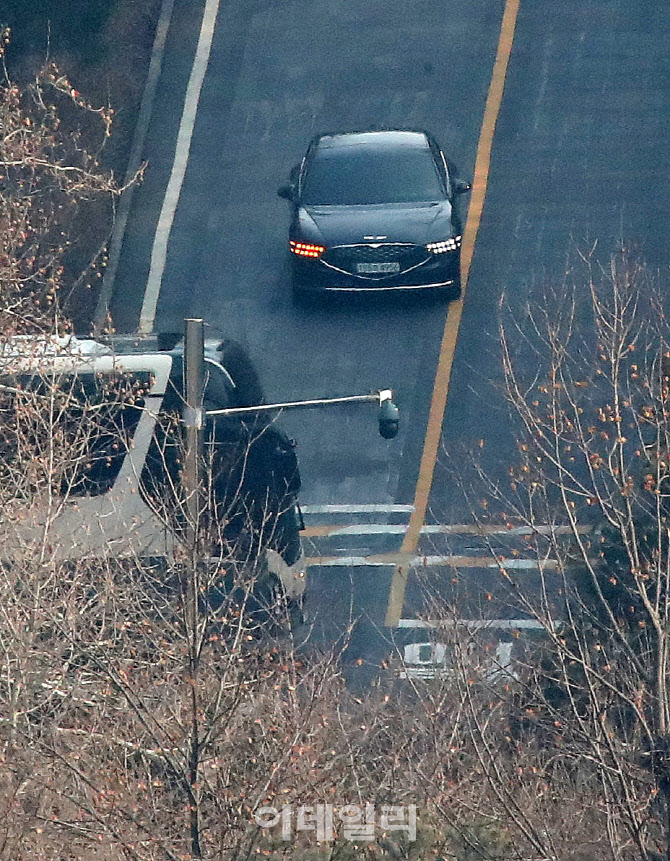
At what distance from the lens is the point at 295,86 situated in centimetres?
2527

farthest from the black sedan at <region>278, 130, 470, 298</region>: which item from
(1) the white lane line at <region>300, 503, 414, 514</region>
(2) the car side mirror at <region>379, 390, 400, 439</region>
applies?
(2) the car side mirror at <region>379, 390, 400, 439</region>

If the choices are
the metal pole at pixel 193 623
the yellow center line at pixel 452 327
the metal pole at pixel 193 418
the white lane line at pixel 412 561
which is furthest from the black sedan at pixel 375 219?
the metal pole at pixel 193 623

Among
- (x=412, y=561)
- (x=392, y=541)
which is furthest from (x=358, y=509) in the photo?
(x=412, y=561)

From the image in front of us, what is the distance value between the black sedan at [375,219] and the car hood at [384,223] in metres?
0.01

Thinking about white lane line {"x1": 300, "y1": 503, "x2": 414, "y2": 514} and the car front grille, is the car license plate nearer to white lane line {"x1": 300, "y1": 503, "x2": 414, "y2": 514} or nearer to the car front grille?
the car front grille

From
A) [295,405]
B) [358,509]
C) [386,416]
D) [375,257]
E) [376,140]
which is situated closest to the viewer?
[295,405]

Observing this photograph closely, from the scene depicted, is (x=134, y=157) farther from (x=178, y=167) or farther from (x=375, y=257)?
(x=375, y=257)

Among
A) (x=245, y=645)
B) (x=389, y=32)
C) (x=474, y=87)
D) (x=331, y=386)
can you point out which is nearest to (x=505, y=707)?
(x=245, y=645)

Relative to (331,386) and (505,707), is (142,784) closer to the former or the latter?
(505,707)

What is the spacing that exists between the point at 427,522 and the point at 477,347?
3521 mm

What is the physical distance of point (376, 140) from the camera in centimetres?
2161

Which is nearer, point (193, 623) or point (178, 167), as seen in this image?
point (193, 623)

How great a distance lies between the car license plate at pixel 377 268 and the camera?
19.8 m

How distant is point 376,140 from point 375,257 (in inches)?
102
